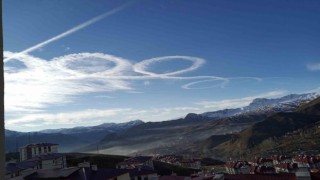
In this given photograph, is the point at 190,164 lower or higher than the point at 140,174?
lower

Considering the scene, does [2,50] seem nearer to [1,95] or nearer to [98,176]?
[1,95]

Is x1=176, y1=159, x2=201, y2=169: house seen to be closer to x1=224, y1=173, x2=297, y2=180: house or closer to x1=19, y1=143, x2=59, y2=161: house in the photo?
x1=19, y1=143, x2=59, y2=161: house

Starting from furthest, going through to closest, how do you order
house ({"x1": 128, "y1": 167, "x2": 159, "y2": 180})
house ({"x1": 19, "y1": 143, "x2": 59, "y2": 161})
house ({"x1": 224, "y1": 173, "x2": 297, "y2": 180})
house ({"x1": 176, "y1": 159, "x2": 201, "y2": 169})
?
house ({"x1": 176, "y1": 159, "x2": 201, "y2": 169}), house ({"x1": 19, "y1": 143, "x2": 59, "y2": 161}), house ({"x1": 128, "y1": 167, "x2": 159, "y2": 180}), house ({"x1": 224, "y1": 173, "x2": 297, "y2": 180})

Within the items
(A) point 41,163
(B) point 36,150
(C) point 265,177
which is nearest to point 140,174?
(C) point 265,177

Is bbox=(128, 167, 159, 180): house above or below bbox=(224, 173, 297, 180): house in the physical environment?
above

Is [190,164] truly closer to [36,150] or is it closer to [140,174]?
[36,150]

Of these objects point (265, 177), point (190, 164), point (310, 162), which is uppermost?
point (265, 177)

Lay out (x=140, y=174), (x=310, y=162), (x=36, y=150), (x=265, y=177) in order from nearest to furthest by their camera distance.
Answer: (x=265, y=177) < (x=140, y=174) < (x=36, y=150) < (x=310, y=162)

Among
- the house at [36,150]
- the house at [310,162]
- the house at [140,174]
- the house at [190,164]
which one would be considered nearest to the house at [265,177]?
the house at [140,174]

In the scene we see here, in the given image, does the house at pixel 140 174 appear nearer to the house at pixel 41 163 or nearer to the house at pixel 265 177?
the house at pixel 265 177

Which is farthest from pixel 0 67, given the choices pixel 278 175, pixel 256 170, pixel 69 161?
pixel 69 161

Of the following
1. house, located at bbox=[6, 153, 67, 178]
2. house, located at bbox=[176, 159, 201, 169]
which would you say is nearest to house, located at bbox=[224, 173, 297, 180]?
house, located at bbox=[6, 153, 67, 178]
